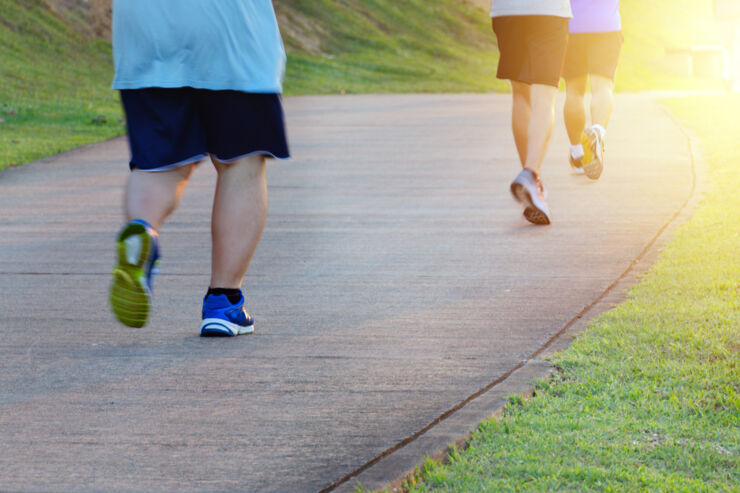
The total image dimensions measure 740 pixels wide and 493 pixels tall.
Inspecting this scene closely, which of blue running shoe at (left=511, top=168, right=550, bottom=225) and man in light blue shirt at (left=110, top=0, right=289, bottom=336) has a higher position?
man in light blue shirt at (left=110, top=0, right=289, bottom=336)

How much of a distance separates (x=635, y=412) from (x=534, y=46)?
397 centimetres

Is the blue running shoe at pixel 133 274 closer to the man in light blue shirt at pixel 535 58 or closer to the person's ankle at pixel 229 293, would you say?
the person's ankle at pixel 229 293

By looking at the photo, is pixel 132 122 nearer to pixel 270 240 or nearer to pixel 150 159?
pixel 150 159

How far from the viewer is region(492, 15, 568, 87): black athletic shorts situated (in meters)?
7.20

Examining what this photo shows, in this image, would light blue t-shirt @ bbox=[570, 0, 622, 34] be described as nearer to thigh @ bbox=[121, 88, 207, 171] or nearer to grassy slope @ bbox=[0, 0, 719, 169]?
thigh @ bbox=[121, 88, 207, 171]

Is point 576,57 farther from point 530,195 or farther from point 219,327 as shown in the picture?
point 219,327

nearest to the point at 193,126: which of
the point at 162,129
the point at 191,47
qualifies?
the point at 162,129

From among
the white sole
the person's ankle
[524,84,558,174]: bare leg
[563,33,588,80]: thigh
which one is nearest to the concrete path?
the white sole

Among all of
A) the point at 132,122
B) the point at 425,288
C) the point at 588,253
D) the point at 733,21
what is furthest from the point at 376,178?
the point at 733,21

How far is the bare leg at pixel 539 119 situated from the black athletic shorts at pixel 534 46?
5 centimetres

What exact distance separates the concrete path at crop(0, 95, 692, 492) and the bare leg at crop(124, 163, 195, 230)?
490mm

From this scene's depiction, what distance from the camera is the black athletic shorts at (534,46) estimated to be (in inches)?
283

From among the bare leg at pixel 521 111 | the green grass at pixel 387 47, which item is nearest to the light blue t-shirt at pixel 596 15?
the bare leg at pixel 521 111

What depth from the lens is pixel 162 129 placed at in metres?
4.51
